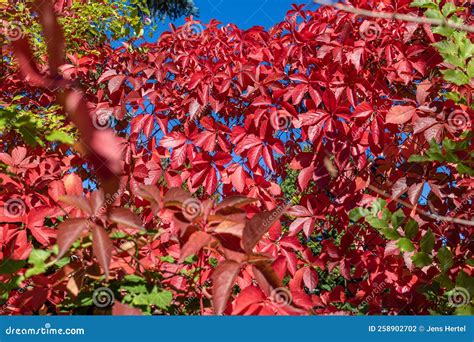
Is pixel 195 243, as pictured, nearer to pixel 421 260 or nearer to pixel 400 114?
pixel 421 260

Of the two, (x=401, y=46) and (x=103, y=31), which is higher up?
(x=103, y=31)

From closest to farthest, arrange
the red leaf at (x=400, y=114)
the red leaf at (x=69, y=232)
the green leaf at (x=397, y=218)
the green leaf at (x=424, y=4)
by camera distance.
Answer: the red leaf at (x=69, y=232) < the green leaf at (x=397, y=218) < the green leaf at (x=424, y=4) < the red leaf at (x=400, y=114)

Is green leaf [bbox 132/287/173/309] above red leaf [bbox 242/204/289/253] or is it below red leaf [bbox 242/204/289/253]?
below

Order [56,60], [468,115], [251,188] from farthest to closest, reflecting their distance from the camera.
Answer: [251,188], [468,115], [56,60]

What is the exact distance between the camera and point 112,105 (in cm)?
260

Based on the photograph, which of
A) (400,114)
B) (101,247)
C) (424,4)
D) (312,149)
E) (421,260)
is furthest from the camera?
(312,149)

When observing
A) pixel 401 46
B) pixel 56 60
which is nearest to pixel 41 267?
pixel 56 60

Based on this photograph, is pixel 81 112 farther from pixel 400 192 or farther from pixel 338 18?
pixel 338 18

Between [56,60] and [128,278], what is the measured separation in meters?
0.57

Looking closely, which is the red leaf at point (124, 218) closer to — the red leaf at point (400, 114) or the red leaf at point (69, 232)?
the red leaf at point (69, 232)

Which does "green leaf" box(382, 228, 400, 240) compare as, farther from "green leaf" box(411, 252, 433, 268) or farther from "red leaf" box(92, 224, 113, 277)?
"red leaf" box(92, 224, 113, 277)

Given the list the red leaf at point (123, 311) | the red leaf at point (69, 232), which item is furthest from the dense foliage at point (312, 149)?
the red leaf at point (69, 232)

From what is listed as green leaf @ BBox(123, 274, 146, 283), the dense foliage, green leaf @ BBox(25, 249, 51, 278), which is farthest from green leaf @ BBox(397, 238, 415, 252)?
green leaf @ BBox(25, 249, 51, 278)

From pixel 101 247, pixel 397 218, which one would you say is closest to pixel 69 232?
pixel 101 247
